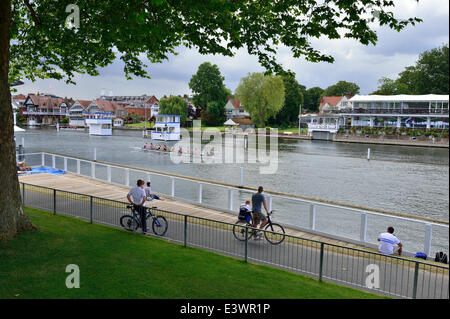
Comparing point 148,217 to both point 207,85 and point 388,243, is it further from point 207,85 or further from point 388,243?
point 207,85

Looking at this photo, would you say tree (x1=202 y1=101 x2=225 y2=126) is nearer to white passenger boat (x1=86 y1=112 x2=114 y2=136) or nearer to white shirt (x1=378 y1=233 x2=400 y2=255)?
white passenger boat (x1=86 y1=112 x2=114 y2=136)

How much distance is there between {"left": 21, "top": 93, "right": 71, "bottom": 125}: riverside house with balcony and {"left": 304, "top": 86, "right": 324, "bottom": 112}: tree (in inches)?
3988

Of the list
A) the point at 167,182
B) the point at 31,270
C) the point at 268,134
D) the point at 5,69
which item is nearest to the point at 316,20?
the point at 5,69

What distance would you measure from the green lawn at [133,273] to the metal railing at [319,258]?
43cm

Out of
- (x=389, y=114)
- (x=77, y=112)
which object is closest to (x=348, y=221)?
(x=389, y=114)

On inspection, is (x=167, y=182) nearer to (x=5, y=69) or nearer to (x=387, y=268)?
(x=5, y=69)

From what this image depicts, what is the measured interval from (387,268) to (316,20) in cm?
641

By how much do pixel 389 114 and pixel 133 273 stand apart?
89.6 m

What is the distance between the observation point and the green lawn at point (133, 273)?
21.2ft

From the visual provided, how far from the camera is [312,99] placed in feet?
478

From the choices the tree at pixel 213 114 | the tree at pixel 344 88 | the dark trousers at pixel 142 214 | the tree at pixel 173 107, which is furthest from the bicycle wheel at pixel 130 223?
the tree at pixel 344 88

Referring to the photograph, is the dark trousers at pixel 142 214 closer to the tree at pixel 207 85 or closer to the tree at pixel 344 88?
the tree at pixel 207 85

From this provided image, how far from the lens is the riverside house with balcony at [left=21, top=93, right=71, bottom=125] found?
6083 inches

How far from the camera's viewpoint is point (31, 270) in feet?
23.6
